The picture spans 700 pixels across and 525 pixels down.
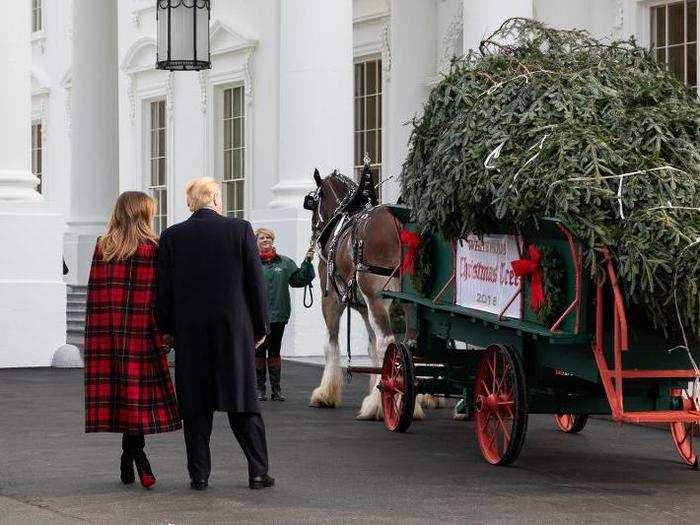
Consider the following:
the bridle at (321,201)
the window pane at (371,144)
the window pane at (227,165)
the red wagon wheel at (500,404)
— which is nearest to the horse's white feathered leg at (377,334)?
the bridle at (321,201)

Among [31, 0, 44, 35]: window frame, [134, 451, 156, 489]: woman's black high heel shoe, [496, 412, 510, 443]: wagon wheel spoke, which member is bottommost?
[134, 451, 156, 489]: woman's black high heel shoe

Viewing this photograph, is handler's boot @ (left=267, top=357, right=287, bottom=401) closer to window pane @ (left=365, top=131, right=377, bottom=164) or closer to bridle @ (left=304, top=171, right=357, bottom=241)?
Result: bridle @ (left=304, top=171, right=357, bottom=241)

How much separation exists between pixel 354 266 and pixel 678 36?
269 inches

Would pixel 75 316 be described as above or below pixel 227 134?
below

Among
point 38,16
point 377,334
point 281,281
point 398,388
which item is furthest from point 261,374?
point 38,16

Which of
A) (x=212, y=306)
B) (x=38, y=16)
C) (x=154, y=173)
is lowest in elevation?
(x=212, y=306)

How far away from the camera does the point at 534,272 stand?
32.0 feet

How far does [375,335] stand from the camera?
13680 millimetres

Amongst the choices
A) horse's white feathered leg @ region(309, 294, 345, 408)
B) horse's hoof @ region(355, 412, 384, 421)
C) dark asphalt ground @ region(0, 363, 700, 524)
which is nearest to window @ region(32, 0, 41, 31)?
horse's white feathered leg @ region(309, 294, 345, 408)

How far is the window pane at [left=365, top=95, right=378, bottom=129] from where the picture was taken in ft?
78.4

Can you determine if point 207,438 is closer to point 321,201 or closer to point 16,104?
point 321,201

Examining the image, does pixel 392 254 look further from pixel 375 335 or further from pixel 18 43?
pixel 18 43

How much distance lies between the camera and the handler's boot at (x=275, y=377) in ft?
50.0

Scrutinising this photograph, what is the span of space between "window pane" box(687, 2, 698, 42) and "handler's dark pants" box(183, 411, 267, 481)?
1056 centimetres
